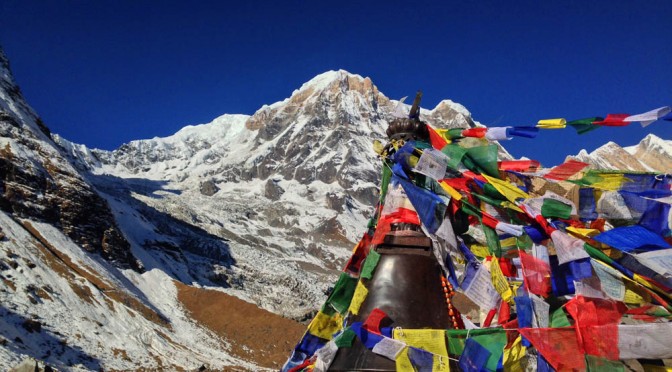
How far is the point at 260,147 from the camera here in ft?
613

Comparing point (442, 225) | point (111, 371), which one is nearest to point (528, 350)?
point (442, 225)

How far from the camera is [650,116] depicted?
13.2ft

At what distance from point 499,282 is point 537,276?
1.22ft

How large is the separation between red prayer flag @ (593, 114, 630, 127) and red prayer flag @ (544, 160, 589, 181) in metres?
0.46

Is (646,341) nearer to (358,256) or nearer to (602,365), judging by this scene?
(602,365)

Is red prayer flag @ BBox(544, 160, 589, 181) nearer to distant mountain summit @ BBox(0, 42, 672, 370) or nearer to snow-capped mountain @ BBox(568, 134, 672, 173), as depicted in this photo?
distant mountain summit @ BBox(0, 42, 672, 370)

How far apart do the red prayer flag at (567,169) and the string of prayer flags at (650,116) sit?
537mm

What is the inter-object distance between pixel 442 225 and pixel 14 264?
28.1 m

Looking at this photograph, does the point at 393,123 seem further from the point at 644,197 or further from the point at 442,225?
the point at 644,197

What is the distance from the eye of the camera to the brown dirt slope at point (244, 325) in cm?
3209

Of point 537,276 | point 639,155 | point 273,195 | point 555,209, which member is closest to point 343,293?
point 537,276

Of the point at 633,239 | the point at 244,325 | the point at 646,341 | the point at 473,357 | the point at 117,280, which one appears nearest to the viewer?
the point at 646,341

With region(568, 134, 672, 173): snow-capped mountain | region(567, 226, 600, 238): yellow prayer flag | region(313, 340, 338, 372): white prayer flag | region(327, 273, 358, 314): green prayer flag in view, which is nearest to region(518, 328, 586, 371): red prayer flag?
region(567, 226, 600, 238): yellow prayer flag

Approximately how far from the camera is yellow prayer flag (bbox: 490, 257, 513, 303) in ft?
13.8
